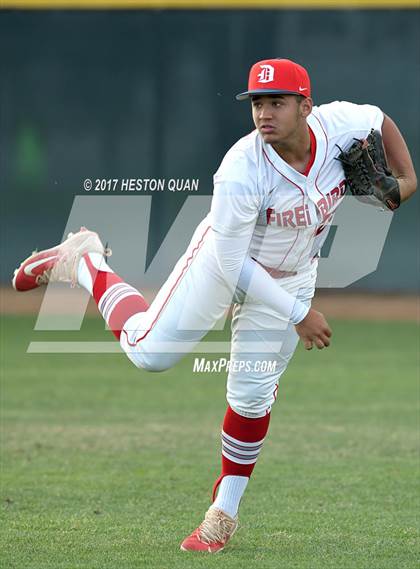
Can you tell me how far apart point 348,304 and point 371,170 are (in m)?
10.8

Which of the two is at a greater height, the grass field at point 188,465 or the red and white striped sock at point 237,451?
the red and white striped sock at point 237,451

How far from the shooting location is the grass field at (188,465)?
4965 millimetres

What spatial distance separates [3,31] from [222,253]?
1187 cm

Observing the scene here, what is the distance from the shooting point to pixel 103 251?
19.7ft

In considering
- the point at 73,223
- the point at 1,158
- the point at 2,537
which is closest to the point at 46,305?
the point at 73,223

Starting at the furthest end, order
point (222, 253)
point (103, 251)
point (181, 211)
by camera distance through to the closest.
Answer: point (181, 211) < point (103, 251) < point (222, 253)

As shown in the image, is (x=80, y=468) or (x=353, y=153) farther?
(x=80, y=468)

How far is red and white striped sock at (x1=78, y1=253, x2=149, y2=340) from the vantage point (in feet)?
17.9

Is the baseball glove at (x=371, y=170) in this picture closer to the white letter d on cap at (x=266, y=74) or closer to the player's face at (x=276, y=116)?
the player's face at (x=276, y=116)

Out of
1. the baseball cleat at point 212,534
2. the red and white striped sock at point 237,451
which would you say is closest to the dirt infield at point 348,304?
the red and white striped sock at point 237,451

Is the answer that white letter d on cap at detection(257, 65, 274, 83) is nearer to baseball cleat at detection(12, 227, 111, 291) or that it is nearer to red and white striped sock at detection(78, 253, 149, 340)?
red and white striped sock at detection(78, 253, 149, 340)

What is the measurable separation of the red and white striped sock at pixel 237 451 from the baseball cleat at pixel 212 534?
0.07m

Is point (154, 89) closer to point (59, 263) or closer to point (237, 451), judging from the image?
point (59, 263)

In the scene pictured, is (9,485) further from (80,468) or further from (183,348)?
(183,348)
